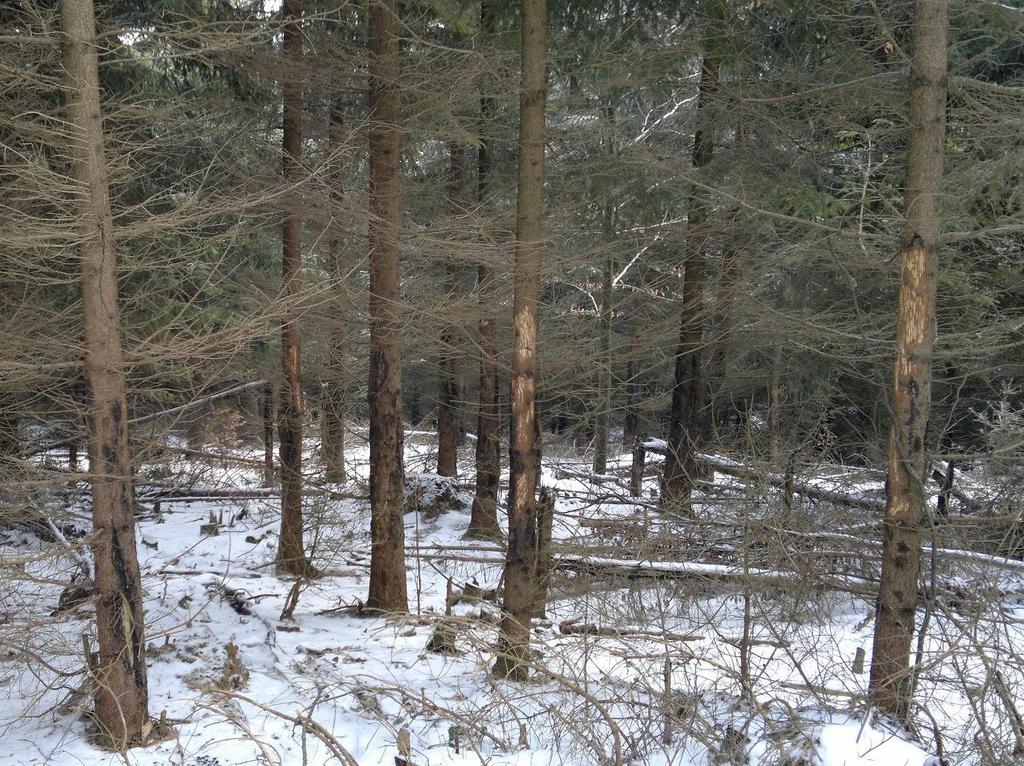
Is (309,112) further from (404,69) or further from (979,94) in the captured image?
(979,94)

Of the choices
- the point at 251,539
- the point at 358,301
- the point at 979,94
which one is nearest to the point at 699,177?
the point at 979,94

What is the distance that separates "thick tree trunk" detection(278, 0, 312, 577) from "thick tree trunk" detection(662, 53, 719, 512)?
513cm

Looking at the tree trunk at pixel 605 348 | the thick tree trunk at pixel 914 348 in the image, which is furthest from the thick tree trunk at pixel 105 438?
the tree trunk at pixel 605 348

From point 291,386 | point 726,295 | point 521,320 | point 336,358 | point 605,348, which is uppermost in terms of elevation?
point 726,295

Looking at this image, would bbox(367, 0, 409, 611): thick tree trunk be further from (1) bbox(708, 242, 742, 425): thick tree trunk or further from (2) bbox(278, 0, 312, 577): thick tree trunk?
(1) bbox(708, 242, 742, 425): thick tree trunk

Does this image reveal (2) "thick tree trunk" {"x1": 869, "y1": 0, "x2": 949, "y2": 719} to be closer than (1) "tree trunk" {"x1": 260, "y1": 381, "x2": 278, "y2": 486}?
Yes

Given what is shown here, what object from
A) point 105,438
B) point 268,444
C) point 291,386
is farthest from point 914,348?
point 268,444

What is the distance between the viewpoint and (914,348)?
582 cm

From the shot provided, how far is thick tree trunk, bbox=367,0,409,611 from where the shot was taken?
28.7ft

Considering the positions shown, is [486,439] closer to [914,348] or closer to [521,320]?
[521,320]

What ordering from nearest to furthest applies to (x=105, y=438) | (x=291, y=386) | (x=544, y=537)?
(x=105, y=438), (x=544, y=537), (x=291, y=386)

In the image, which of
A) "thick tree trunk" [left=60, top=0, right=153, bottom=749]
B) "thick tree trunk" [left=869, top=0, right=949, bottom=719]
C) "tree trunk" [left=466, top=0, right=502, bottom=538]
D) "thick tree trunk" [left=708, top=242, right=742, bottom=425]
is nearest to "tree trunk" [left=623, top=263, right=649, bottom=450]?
"thick tree trunk" [left=708, top=242, right=742, bottom=425]

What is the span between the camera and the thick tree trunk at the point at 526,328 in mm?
7230

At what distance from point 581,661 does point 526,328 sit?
333cm
